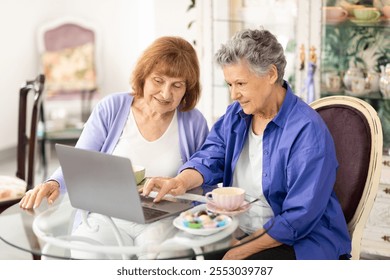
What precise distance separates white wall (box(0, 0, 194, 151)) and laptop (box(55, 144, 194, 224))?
128 inches

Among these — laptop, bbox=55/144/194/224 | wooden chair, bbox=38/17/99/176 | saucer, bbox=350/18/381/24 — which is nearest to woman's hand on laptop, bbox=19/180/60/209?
laptop, bbox=55/144/194/224

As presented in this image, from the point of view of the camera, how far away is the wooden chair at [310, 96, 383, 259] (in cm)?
201

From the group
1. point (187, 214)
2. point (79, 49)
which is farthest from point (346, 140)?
point (79, 49)

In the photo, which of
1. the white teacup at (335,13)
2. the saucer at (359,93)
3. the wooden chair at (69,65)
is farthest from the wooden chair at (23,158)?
the wooden chair at (69,65)

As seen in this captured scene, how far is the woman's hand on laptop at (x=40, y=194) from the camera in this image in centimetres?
194

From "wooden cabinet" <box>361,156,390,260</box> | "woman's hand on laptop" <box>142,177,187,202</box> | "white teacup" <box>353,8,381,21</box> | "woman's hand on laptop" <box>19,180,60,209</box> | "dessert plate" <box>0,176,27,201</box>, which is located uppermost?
"white teacup" <box>353,8,381,21</box>

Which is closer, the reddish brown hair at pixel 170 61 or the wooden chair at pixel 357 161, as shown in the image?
the wooden chair at pixel 357 161

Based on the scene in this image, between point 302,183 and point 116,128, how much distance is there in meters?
0.79

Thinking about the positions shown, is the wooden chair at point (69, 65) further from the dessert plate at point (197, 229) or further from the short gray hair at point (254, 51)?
the dessert plate at point (197, 229)

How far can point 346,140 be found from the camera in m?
2.07

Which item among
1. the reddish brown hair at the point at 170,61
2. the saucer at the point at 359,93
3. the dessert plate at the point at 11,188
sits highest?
the reddish brown hair at the point at 170,61

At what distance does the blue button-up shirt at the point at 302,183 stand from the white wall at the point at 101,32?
299 centimetres

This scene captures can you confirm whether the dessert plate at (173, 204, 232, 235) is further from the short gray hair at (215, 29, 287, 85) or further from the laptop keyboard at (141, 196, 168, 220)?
the short gray hair at (215, 29, 287, 85)
